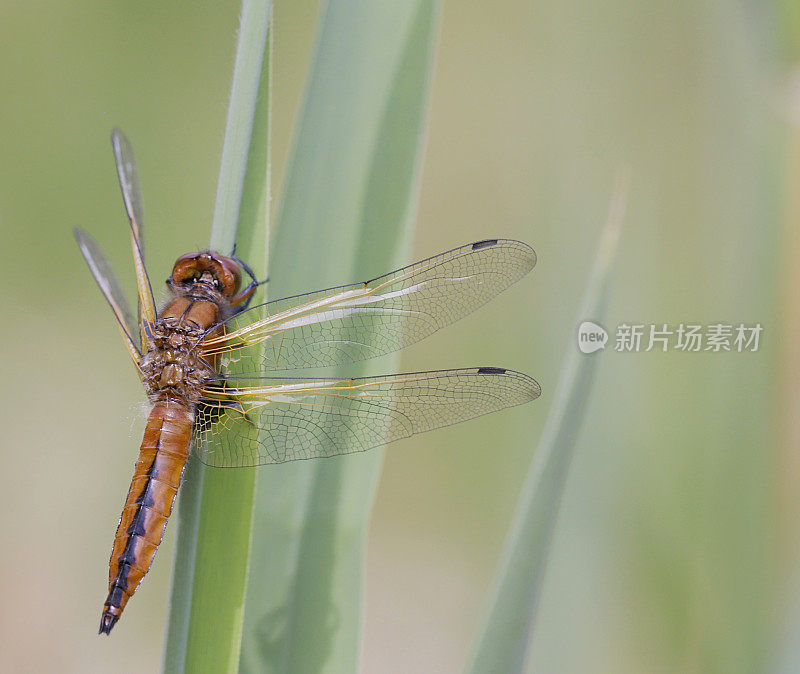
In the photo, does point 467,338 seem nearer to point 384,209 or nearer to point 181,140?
point 181,140

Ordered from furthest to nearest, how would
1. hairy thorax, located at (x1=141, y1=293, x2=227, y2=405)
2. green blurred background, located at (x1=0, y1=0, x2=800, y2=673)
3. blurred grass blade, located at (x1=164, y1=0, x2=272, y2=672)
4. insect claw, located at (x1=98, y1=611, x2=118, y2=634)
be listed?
green blurred background, located at (x1=0, y1=0, x2=800, y2=673), hairy thorax, located at (x1=141, y1=293, x2=227, y2=405), insect claw, located at (x1=98, y1=611, x2=118, y2=634), blurred grass blade, located at (x1=164, y1=0, x2=272, y2=672)

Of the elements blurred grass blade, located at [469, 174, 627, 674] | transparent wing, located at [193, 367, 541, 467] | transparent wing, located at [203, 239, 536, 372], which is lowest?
blurred grass blade, located at [469, 174, 627, 674]

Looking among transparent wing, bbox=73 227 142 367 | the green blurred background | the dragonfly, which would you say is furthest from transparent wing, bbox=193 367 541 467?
the green blurred background

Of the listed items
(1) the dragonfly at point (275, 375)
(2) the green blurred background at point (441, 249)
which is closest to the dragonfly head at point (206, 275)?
(1) the dragonfly at point (275, 375)

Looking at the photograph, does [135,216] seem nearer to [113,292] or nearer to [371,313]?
[113,292]

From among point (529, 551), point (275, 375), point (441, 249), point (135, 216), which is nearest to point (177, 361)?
point (275, 375)

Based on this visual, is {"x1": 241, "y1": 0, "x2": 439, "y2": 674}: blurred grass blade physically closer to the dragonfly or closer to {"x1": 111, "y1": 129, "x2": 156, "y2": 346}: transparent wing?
the dragonfly
